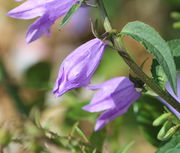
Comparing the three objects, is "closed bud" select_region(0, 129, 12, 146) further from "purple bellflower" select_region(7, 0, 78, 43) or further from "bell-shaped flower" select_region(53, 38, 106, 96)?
"purple bellflower" select_region(7, 0, 78, 43)

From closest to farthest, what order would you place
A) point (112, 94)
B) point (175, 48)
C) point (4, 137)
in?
1. point (4, 137)
2. point (175, 48)
3. point (112, 94)

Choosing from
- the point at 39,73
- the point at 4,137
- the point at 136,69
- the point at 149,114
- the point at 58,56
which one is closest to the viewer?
the point at 4,137

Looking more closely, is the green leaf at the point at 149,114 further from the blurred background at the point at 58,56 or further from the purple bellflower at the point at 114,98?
the blurred background at the point at 58,56

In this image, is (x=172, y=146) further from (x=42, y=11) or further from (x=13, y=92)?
(x=13, y=92)

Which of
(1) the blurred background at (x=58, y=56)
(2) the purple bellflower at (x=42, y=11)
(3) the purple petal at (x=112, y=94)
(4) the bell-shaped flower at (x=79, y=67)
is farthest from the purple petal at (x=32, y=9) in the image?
(1) the blurred background at (x=58, y=56)

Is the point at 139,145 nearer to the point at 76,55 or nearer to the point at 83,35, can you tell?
the point at 83,35

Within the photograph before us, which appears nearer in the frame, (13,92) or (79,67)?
(79,67)

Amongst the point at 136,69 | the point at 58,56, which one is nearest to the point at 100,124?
the point at 136,69
